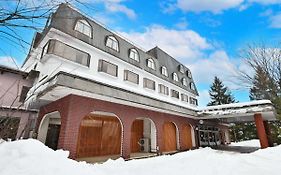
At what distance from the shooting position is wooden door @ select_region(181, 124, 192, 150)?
15078 millimetres

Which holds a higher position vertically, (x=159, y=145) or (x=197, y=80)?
(x=197, y=80)

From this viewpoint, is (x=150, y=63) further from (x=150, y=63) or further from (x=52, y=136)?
(x=52, y=136)

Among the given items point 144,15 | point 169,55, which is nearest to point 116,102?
point 144,15

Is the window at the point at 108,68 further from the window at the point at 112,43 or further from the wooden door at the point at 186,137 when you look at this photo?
the wooden door at the point at 186,137

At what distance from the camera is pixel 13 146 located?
5324 mm

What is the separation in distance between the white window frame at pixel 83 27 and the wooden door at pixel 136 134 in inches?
326

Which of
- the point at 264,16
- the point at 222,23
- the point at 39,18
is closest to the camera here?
the point at 39,18

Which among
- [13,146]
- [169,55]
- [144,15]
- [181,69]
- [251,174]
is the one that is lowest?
[251,174]

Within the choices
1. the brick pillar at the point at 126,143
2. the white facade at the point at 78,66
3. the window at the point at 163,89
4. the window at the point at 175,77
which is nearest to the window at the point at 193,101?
the window at the point at 175,77

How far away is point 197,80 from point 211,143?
9312mm

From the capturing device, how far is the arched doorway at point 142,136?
1333 cm

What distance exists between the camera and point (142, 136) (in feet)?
46.9

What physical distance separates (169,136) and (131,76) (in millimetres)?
6364

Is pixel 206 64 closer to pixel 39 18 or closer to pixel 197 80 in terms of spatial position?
pixel 197 80
